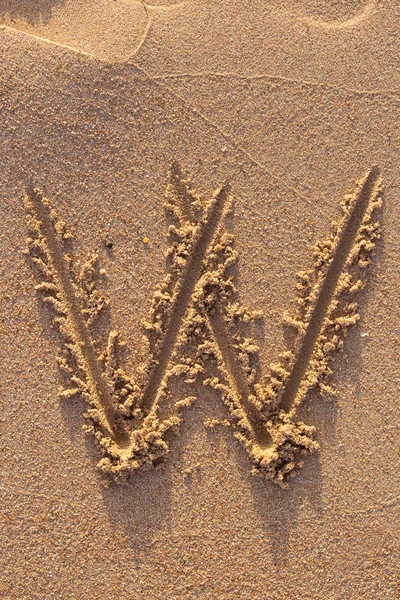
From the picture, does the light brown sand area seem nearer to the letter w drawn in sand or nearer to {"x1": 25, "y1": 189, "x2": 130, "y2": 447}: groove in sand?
the letter w drawn in sand

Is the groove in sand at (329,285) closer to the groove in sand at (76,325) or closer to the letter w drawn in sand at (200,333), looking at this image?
the letter w drawn in sand at (200,333)

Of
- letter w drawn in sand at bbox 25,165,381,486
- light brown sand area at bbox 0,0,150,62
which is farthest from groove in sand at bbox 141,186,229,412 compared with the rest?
light brown sand area at bbox 0,0,150,62

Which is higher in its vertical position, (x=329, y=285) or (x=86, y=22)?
(x=86, y=22)

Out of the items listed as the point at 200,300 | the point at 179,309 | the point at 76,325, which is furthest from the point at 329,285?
the point at 76,325

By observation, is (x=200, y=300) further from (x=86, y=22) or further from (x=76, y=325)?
(x=86, y=22)

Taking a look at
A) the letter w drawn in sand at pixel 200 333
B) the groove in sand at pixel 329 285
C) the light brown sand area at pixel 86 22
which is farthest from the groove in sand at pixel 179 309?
the light brown sand area at pixel 86 22

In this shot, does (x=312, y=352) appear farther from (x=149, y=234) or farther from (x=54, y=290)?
(x=54, y=290)
